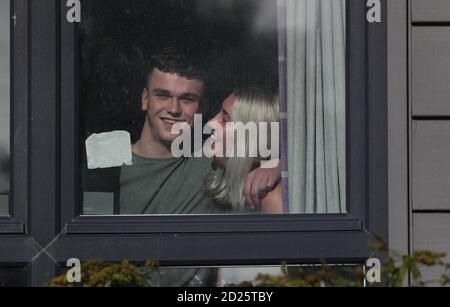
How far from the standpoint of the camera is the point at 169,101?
581cm

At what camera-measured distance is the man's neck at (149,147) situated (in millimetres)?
5762

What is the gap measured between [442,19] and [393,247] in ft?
4.74

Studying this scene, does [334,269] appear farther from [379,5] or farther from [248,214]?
[379,5]

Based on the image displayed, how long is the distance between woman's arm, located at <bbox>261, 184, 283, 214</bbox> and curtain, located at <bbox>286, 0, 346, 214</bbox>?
0.23 ft

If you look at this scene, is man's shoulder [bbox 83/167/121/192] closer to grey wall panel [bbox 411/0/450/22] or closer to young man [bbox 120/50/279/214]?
young man [bbox 120/50/279/214]

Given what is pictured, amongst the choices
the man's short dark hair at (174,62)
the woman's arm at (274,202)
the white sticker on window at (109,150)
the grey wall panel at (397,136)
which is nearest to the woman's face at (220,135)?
the man's short dark hair at (174,62)

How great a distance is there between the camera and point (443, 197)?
573 cm

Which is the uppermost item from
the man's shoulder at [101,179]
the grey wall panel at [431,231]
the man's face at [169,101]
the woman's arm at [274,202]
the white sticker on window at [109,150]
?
the man's face at [169,101]

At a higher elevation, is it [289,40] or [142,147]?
[289,40]

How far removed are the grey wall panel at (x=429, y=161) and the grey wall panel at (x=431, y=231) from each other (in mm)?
62

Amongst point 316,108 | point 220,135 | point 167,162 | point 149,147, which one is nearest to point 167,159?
point 167,162

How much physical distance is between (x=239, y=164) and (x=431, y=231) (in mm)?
1256

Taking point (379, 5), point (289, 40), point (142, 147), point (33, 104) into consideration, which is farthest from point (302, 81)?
point (33, 104)

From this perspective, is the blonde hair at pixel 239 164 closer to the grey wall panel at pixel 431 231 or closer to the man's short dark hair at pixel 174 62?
the man's short dark hair at pixel 174 62
